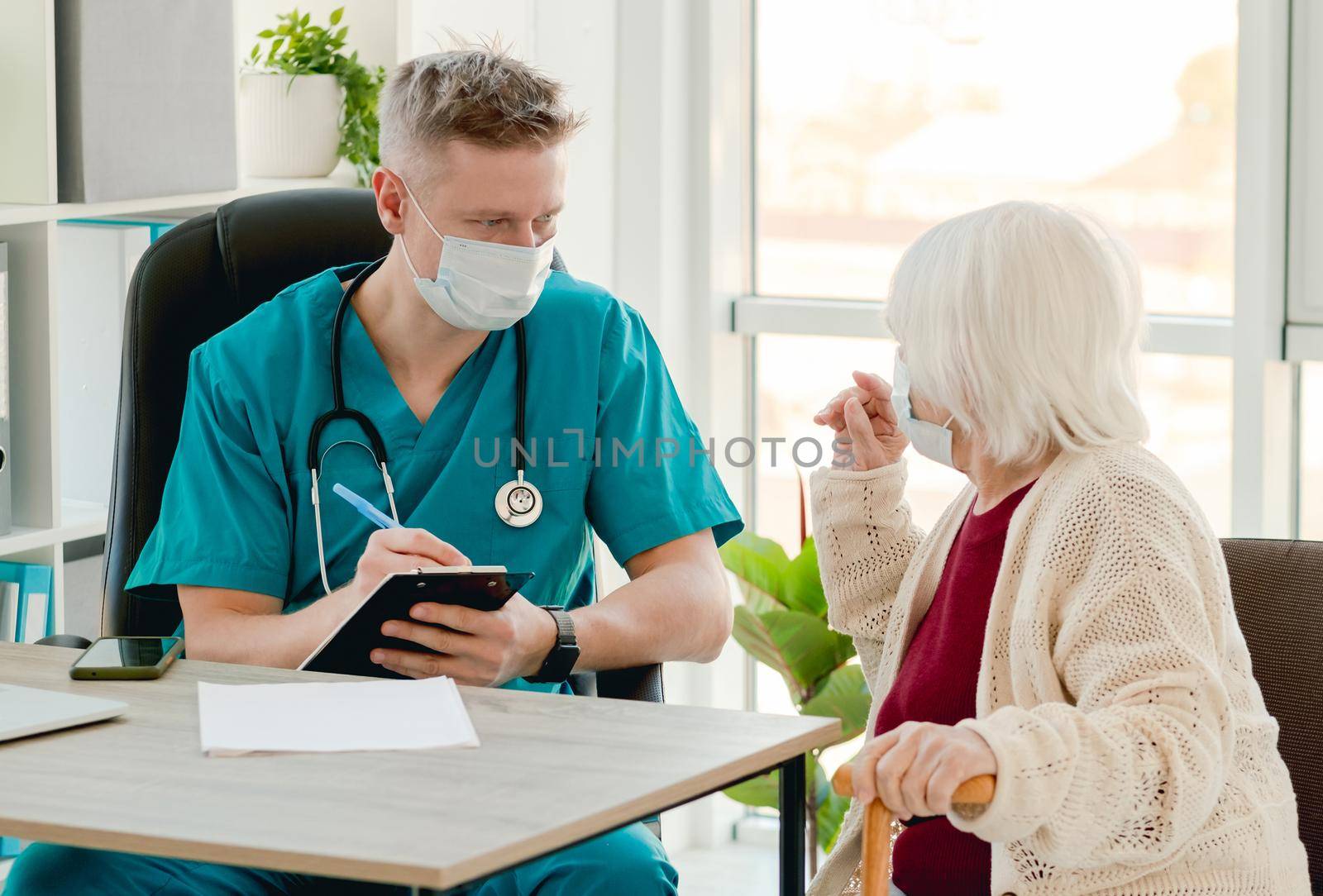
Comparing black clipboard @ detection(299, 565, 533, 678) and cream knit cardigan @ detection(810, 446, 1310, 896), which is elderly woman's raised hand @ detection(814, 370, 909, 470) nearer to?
cream knit cardigan @ detection(810, 446, 1310, 896)

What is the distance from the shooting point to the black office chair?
176 centimetres

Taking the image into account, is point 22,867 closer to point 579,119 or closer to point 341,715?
point 341,715

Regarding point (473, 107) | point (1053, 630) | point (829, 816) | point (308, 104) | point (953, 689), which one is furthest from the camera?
point (829, 816)

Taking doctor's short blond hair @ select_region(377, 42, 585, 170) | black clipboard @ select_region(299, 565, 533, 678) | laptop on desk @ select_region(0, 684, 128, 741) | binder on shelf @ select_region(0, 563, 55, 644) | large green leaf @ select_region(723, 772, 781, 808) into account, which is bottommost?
large green leaf @ select_region(723, 772, 781, 808)

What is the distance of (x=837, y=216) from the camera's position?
9.68 feet

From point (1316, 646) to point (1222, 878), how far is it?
0.39m

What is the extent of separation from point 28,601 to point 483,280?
0.88 metres

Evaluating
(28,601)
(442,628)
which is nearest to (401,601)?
(442,628)

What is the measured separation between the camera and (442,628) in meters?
1.45

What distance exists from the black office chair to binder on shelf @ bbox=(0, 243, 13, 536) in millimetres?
356

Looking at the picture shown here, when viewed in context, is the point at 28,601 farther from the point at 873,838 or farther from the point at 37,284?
the point at 873,838

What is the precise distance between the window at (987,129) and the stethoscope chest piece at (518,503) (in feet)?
3.83

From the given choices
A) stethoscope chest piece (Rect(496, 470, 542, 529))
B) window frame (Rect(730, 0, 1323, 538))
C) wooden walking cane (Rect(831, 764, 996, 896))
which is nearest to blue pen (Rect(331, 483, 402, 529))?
stethoscope chest piece (Rect(496, 470, 542, 529))

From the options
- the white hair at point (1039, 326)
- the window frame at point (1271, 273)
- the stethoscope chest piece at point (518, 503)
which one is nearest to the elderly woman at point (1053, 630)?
the white hair at point (1039, 326)
